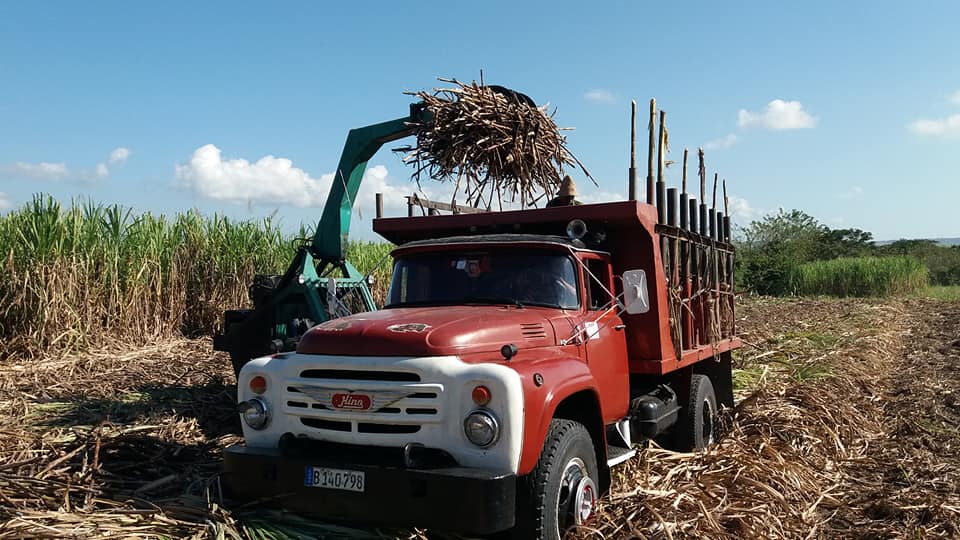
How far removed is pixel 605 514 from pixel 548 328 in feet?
4.26

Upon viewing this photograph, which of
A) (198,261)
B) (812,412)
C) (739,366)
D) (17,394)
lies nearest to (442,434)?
(812,412)

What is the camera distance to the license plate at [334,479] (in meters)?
4.18

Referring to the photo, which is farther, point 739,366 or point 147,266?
point 147,266

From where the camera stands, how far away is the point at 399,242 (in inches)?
297

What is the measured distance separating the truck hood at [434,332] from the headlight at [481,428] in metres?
0.46

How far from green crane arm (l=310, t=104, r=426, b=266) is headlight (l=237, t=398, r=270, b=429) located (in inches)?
186

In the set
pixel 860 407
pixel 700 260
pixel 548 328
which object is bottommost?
pixel 860 407

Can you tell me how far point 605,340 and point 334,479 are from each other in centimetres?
251

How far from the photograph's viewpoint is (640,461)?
661cm

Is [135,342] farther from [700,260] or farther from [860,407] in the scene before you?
[860,407]

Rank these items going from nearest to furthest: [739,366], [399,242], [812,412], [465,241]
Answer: [465,241], [399,242], [812,412], [739,366]

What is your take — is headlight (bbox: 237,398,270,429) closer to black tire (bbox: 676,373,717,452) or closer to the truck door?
the truck door

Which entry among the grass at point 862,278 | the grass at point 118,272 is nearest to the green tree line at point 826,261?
the grass at point 862,278

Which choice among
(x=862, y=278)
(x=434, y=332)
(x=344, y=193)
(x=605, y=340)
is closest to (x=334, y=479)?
(x=434, y=332)
